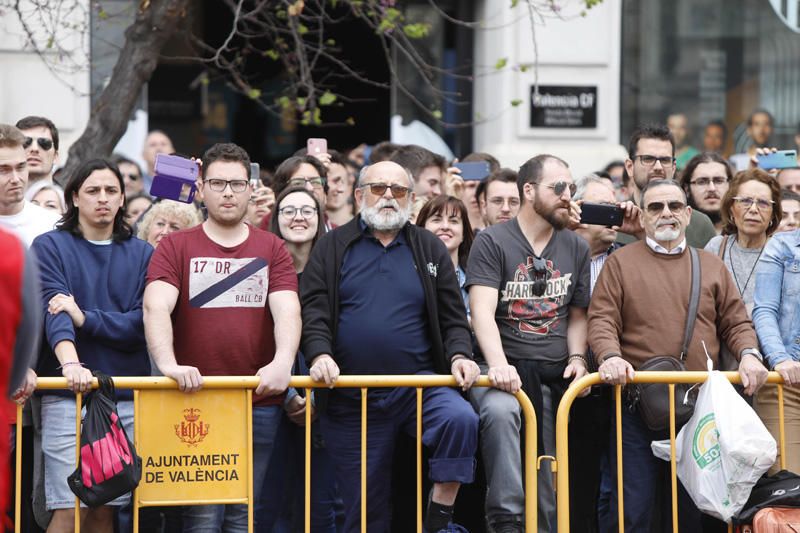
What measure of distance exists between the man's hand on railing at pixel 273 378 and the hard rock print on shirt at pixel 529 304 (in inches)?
50.9

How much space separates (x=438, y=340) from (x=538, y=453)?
78cm

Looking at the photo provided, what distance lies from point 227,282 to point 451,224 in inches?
60.3

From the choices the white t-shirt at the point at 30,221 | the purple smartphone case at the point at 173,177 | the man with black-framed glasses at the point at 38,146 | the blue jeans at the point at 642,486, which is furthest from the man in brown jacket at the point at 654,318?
the man with black-framed glasses at the point at 38,146

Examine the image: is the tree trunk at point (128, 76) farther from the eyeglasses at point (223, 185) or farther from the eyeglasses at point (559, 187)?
the eyeglasses at point (559, 187)

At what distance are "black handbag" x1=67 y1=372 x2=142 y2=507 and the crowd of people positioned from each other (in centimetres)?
17

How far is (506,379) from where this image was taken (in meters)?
6.28

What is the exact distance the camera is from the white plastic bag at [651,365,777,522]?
242 inches

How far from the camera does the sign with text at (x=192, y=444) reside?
6.11 metres

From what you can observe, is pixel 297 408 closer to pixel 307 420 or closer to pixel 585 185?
pixel 307 420

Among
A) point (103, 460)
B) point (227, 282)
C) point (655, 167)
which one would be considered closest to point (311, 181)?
point (227, 282)

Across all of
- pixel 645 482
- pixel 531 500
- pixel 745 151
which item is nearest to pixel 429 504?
pixel 531 500

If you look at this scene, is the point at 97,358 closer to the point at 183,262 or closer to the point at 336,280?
the point at 183,262

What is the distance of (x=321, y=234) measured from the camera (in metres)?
7.21

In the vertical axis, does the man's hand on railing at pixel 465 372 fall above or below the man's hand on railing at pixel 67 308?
below
